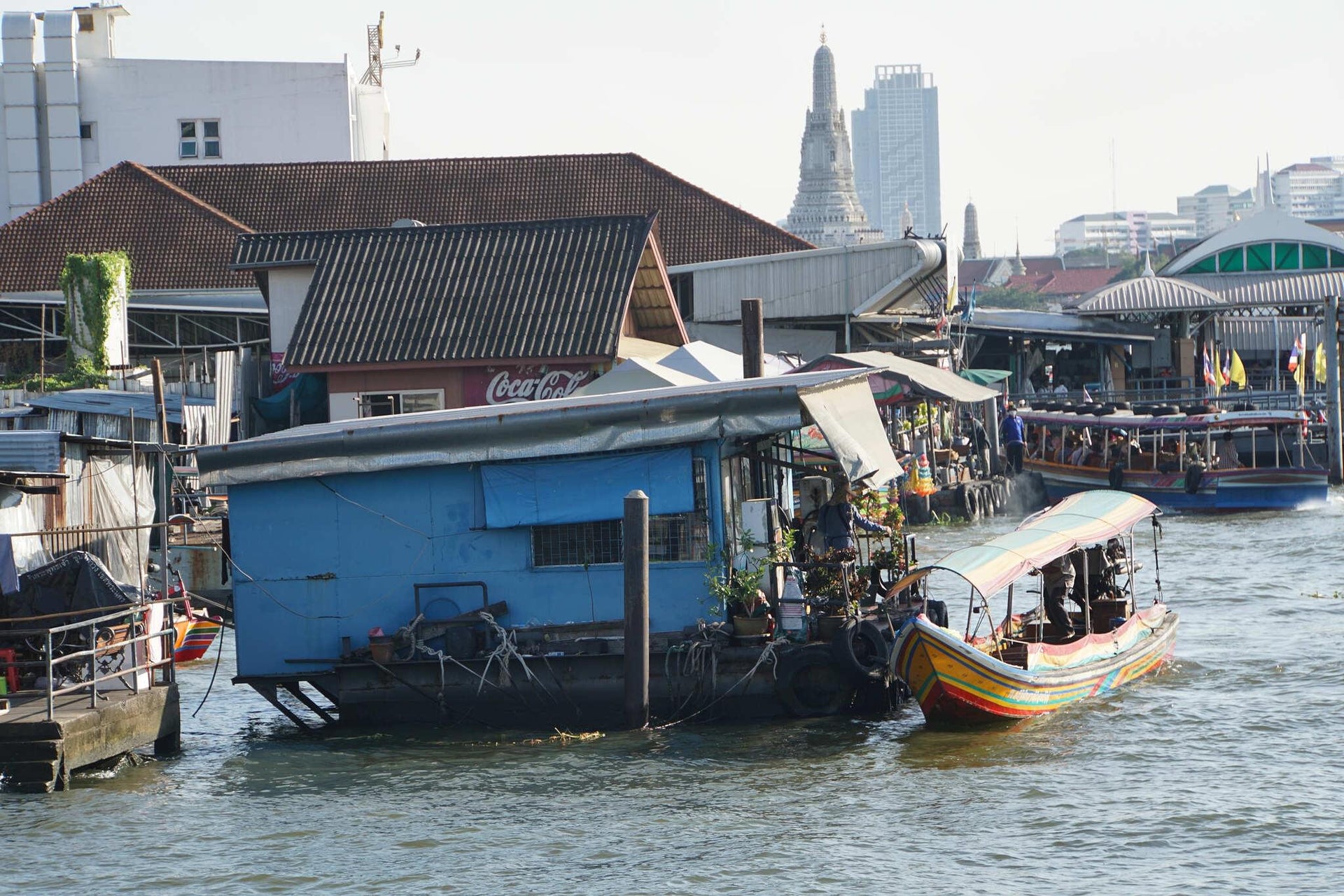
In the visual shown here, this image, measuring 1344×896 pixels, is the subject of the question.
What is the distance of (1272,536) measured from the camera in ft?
100

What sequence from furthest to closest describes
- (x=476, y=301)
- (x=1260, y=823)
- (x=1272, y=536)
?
(x=1272, y=536), (x=476, y=301), (x=1260, y=823)

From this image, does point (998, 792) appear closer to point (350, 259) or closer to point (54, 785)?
point (54, 785)

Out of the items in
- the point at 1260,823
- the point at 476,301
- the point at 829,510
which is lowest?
the point at 1260,823

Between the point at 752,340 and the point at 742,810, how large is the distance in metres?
9.42

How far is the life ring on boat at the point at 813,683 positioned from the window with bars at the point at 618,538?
133cm

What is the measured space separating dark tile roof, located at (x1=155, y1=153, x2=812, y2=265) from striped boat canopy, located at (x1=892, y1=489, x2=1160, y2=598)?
2214 cm

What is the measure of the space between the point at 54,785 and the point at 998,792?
25.4 ft

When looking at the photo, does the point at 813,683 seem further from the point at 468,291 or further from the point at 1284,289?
the point at 1284,289

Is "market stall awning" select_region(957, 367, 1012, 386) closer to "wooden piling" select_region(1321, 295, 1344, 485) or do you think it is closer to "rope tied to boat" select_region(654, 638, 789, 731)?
"wooden piling" select_region(1321, 295, 1344, 485)

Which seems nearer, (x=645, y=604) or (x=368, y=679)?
(x=645, y=604)

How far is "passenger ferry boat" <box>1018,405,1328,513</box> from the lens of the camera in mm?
34500

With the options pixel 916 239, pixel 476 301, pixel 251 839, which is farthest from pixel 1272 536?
pixel 251 839

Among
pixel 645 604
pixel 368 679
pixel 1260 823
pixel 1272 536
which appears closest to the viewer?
pixel 1260 823

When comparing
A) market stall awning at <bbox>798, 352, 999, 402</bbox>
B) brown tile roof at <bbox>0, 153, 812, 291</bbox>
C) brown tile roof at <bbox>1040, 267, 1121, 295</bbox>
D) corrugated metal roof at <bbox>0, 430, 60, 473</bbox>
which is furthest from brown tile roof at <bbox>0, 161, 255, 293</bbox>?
brown tile roof at <bbox>1040, 267, 1121, 295</bbox>
